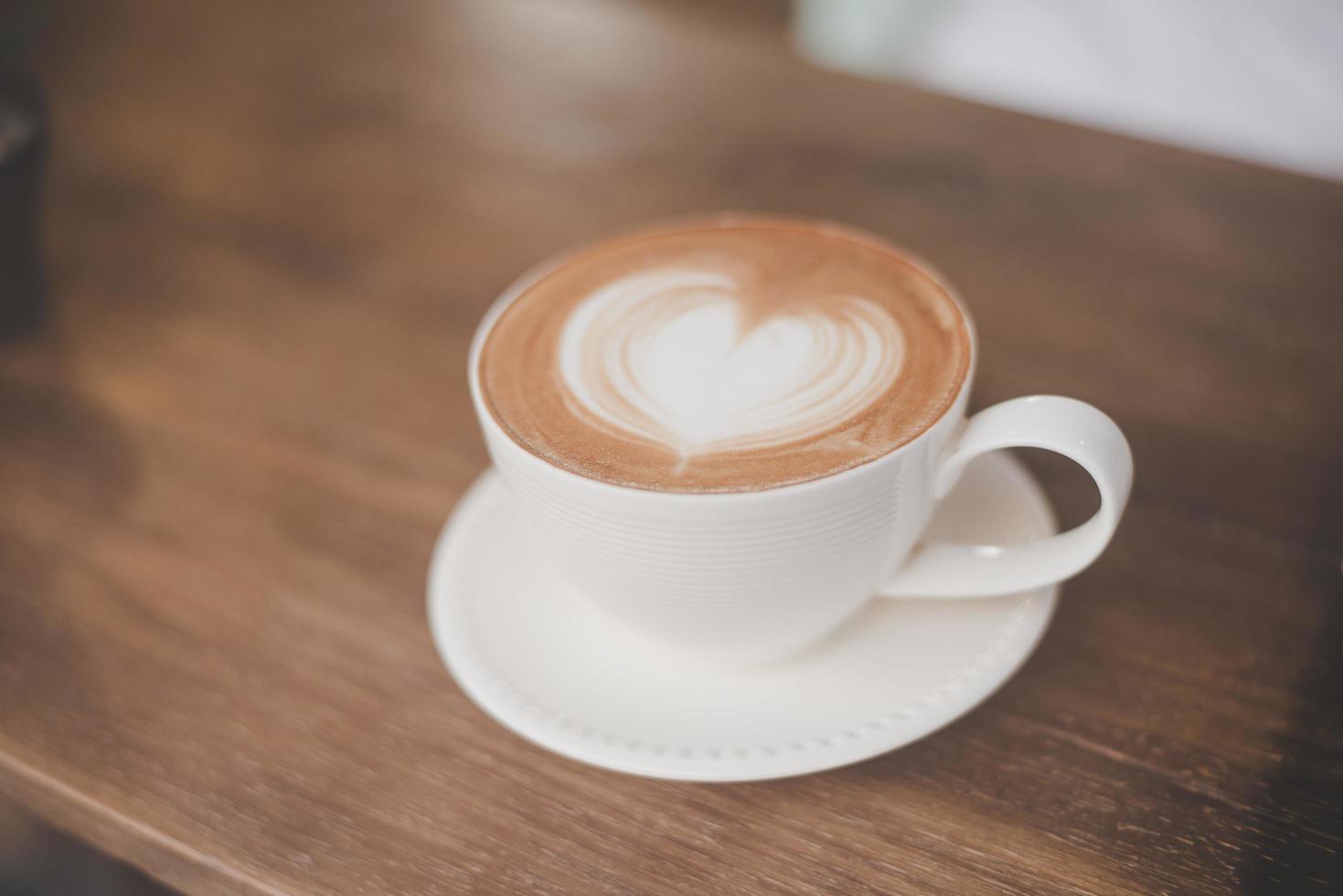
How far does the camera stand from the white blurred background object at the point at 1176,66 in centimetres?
129

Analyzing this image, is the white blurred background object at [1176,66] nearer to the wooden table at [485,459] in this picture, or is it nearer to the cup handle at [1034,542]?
the wooden table at [485,459]

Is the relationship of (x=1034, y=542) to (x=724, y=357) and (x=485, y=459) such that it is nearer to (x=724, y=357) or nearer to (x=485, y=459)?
(x=724, y=357)

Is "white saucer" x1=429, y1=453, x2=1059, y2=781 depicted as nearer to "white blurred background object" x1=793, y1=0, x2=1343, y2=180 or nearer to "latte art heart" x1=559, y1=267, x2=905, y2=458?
"latte art heart" x1=559, y1=267, x2=905, y2=458

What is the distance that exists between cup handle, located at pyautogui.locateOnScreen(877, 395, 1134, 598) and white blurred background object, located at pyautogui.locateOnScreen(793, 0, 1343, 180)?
869 millimetres

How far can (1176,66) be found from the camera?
1.36 metres

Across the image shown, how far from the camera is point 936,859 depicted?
390 mm

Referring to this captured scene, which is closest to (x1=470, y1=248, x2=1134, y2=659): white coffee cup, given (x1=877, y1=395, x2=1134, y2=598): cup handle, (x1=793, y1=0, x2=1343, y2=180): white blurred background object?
(x1=877, y1=395, x2=1134, y2=598): cup handle

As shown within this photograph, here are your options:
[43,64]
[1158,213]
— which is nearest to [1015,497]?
[1158,213]

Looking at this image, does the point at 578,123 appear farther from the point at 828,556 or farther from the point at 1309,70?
the point at 1309,70

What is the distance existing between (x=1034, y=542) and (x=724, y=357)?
0.49 feet

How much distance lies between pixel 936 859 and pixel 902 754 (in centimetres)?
5

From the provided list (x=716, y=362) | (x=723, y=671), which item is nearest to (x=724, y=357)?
(x=716, y=362)

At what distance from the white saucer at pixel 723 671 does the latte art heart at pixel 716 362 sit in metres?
0.11

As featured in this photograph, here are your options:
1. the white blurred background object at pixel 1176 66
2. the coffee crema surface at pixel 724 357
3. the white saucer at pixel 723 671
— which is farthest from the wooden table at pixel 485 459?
the white blurred background object at pixel 1176 66
